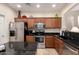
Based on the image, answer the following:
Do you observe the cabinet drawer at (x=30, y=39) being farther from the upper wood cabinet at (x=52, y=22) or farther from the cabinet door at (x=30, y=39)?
the upper wood cabinet at (x=52, y=22)

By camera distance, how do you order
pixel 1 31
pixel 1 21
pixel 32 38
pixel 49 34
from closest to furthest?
pixel 1 21 < pixel 1 31 < pixel 32 38 < pixel 49 34

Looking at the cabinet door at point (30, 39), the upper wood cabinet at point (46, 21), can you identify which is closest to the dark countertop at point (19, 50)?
the cabinet door at point (30, 39)

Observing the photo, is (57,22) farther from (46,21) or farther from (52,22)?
(46,21)

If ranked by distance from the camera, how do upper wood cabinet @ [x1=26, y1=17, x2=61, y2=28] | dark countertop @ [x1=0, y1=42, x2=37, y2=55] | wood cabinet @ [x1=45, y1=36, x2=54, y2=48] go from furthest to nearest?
wood cabinet @ [x1=45, y1=36, x2=54, y2=48] < upper wood cabinet @ [x1=26, y1=17, x2=61, y2=28] < dark countertop @ [x1=0, y1=42, x2=37, y2=55]

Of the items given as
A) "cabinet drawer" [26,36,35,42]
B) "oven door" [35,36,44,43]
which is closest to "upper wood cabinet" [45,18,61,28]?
"oven door" [35,36,44,43]

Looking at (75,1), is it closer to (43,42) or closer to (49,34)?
(43,42)

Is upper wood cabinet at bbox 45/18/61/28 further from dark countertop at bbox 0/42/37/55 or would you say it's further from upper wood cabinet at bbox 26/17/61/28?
dark countertop at bbox 0/42/37/55

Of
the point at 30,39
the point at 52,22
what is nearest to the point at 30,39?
the point at 30,39

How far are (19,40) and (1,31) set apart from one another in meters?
0.70

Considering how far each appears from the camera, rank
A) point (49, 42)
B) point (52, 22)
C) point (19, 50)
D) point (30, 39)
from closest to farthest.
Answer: point (19, 50) < point (30, 39) < point (52, 22) < point (49, 42)

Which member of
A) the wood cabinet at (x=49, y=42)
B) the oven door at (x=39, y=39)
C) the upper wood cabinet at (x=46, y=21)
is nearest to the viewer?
the upper wood cabinet at (x=46, y=21)

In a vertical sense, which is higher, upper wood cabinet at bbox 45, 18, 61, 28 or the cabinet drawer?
upper wood cabinet at bbox 45, 18, 61, 28
